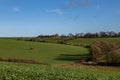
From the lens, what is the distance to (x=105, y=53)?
6756 centimetres

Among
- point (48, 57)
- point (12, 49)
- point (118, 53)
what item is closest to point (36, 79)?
point (118, 53)

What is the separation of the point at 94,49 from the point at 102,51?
1849 mm

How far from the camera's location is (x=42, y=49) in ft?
271

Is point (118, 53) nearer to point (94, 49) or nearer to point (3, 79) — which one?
point (94, 49)

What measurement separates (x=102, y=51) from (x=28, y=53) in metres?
18.4

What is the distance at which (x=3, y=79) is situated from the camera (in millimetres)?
26812

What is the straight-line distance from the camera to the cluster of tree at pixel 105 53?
56.8 meters

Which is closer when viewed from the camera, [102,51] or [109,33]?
[102,51]

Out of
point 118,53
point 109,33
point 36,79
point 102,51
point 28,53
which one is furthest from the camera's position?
point 109,33

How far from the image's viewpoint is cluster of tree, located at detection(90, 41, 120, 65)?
56.8 metres

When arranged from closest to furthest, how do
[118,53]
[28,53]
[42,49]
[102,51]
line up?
[118,53] < [102,51] < [28,53] < [42,49]

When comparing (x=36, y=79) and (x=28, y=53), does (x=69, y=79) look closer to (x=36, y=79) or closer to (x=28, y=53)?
(x=36, y=79)

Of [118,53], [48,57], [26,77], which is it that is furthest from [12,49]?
[26,77]

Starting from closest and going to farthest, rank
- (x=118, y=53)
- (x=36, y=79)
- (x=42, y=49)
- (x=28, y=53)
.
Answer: (x=36, y=79), (x=118, y=53), (x=28, y=53), (x=42, y=49)
